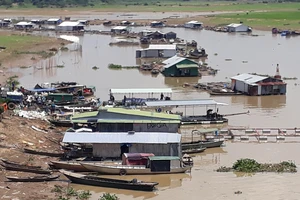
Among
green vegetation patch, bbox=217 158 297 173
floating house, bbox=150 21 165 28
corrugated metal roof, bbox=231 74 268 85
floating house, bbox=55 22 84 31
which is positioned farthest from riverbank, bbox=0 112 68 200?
floating house, bbox=150 21 165 28

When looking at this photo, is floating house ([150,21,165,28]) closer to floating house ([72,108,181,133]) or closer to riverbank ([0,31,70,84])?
riverbank ([0,31,70,84])

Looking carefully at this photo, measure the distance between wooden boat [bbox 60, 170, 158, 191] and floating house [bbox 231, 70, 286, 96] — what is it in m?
18.8

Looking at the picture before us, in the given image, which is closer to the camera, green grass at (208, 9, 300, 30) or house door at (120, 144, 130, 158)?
house door at (120, 144, 130, 158)

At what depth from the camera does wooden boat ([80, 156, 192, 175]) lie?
22453 millimetres

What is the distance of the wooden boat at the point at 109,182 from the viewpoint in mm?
20797

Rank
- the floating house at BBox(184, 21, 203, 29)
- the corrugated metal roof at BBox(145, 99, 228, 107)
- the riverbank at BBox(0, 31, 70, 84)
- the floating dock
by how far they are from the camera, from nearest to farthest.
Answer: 1. the floating dock
2. the corrugated metal roof at BBox(145, 99, 228, 107)
3. the riverbank at BBox(0, 31, 70, 84)
4. the floating house at BBox(184, 21, 203, 29)

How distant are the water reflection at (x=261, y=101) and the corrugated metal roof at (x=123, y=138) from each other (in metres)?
13.3

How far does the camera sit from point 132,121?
24.8 m

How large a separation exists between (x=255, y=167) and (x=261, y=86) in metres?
15.9

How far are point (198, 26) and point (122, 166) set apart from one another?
225ft

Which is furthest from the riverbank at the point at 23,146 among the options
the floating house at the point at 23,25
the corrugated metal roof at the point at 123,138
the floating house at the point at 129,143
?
the floating house at the point at 23,25

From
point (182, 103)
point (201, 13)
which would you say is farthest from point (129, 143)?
point (201, 13)

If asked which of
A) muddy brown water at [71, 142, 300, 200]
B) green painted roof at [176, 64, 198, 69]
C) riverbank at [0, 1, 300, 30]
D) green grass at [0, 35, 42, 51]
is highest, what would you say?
riverbank at [0, 1, 300, 30]

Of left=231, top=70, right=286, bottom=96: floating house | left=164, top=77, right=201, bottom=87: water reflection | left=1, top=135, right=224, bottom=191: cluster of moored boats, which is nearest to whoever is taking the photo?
left=1, top=135, right=224, bottom=191: cluster of moored boats
